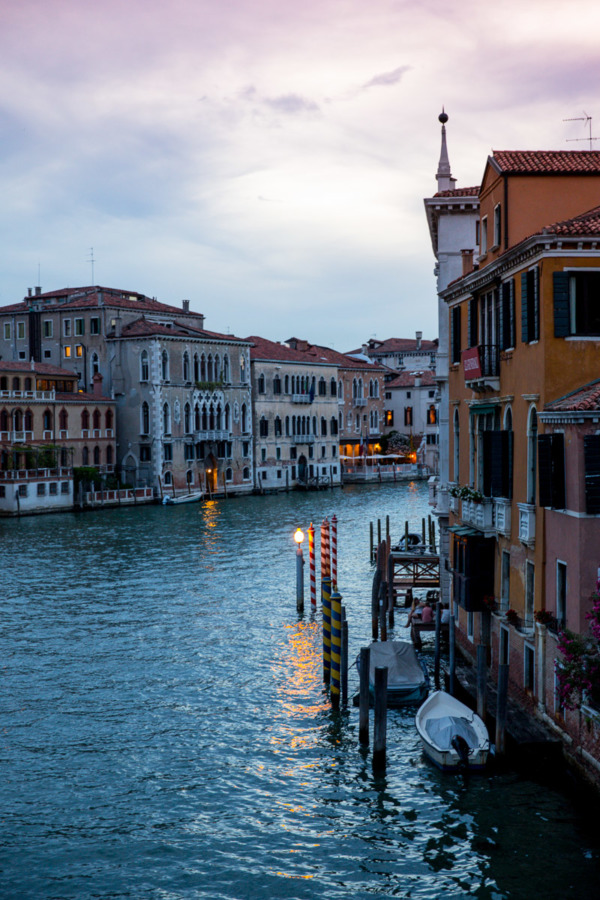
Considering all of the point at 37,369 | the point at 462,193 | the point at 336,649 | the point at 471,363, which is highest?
the point at 462,193

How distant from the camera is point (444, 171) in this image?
85.0ft

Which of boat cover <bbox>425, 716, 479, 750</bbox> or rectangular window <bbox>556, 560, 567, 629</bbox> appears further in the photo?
boat cover <bbox>425, 716, 479, 750</bbox>

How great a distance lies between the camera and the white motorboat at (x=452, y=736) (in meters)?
14.8

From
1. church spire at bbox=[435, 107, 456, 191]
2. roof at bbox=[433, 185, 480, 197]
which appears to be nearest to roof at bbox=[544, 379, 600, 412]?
roof at bbox=[433, 185, 480, 197]

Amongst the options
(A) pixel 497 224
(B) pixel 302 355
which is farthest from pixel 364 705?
(B) pixel 302 355

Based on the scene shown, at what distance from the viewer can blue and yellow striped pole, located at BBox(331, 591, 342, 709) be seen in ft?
59.2

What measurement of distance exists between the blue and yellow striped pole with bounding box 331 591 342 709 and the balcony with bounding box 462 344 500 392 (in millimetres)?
4329

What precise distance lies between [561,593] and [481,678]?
2173 mm

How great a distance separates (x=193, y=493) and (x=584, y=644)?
170ft

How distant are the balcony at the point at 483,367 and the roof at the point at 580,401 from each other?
9.35 ft

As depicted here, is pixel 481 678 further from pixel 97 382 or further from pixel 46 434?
pixel 97 382

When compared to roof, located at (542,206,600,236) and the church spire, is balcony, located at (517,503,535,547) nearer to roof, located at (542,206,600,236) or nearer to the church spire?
roof, located at (542,206,600,236)

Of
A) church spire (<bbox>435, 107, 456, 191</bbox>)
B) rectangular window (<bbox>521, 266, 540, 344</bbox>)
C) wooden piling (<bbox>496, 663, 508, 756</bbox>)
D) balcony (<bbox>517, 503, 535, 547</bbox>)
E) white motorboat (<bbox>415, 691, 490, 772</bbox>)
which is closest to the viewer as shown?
wooden piling (<bbox>496, 663, 508, 756</bbox>)

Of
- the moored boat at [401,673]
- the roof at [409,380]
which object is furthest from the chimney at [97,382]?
the moored boat at [401,673]
